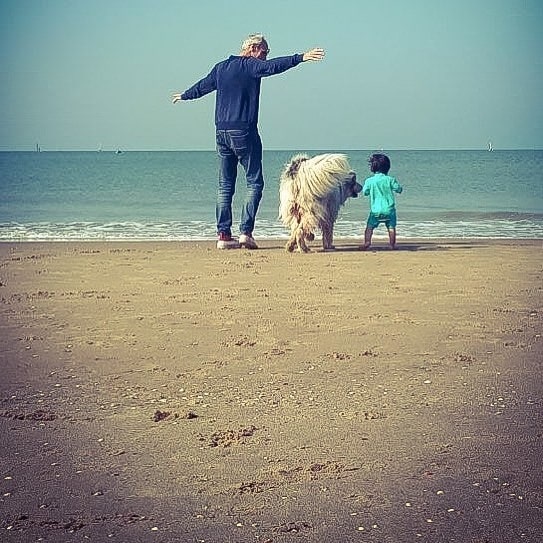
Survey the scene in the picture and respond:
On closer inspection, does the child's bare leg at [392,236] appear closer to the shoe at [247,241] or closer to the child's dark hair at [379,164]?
the child's dark hair at [379,164]

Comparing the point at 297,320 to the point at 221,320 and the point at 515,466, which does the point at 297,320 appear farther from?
the point at 515,466

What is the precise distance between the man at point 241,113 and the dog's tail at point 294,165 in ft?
1.49

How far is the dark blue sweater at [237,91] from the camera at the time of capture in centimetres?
1001

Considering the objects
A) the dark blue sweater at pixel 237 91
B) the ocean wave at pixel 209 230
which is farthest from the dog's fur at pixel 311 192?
the ocean wave at pixel 209 230

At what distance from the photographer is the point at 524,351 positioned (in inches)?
199

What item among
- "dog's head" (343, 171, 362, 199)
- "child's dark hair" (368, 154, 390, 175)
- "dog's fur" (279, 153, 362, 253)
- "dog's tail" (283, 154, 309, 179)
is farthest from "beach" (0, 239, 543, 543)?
"child's dark hair" (368, 154, 390, 175)

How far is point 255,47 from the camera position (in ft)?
33.4

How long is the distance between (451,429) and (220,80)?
716 cm

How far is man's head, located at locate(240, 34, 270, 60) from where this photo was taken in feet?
33.4

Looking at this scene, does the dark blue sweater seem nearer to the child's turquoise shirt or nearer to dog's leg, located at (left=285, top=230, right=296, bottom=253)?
dog's leg, located at (left=285, top=230, right=296, bottom=253)

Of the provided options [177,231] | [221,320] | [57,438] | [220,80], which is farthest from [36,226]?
[57,438]

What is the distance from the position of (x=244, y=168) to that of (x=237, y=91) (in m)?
0.87

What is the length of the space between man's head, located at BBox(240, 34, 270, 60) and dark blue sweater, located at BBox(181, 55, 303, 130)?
0.51 feet

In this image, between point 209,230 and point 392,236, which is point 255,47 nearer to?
point 392,236
